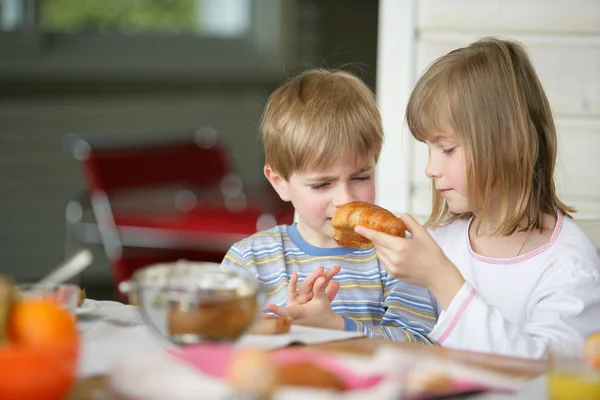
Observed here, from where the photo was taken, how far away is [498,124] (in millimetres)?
2201

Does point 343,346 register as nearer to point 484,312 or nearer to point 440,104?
point 484,312

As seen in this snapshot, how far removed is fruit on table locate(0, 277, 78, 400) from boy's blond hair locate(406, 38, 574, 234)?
3.73 ft

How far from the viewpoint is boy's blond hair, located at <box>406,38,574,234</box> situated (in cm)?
218

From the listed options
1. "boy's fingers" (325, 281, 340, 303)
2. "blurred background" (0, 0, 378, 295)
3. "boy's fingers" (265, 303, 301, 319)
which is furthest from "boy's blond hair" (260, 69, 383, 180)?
"blurred background" (0, 0, 378, 295)

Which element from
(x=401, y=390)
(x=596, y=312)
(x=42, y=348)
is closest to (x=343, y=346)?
(x=401, y=390)

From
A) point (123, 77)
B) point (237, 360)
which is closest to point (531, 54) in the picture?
point (237, 360)

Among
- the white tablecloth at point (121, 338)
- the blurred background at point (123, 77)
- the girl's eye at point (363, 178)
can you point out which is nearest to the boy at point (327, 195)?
the girl's eye at point (363, 178)

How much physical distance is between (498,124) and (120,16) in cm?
444

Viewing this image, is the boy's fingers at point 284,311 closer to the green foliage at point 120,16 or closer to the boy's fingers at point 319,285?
the boy's fingers at point 319,285

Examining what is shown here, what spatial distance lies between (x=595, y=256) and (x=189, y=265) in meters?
1.04

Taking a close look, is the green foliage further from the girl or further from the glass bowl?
the glass bowl

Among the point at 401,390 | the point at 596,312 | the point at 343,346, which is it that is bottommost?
the point at 596,312

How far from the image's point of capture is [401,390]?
1206mm

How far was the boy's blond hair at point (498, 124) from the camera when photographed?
2.18m
